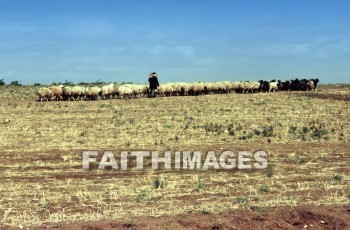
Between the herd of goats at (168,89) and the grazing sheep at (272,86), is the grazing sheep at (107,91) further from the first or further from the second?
the grazing sheep at (272,86)

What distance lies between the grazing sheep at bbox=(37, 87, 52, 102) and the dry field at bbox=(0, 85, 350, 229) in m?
12.3

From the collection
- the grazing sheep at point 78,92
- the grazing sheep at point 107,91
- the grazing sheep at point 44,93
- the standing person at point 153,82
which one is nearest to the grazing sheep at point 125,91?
the grazing sheep at point 107,91

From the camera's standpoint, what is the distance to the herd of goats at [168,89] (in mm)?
41125

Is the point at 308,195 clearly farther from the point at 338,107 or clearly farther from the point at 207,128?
the point at 338,107

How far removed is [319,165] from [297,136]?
5.89 meters

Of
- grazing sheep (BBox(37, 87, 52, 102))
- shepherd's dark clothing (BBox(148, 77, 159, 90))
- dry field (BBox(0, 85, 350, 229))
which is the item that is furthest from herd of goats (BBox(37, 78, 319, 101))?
dry field (BBox(0, 85, 350, 229))

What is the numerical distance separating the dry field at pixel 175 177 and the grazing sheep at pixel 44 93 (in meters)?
12.3

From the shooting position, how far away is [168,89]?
4350cm

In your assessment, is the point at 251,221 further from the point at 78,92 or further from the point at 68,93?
the point at 68,93

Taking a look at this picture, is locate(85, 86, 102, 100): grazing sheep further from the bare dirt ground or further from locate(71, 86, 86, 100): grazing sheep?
the bare dirt ground

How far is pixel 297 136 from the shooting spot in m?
21.1

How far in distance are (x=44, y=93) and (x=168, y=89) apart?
9.95 metres

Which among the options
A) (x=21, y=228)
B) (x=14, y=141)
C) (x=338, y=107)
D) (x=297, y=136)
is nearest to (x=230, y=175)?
(x=21, y=228)

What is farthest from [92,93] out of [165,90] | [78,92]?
[165,90]
